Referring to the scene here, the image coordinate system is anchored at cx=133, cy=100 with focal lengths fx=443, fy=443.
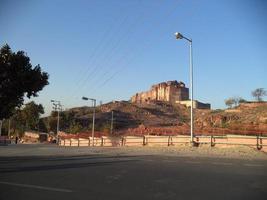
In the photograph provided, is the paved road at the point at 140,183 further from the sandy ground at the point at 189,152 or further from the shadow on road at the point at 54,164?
the sandy ground at the point at 189,152

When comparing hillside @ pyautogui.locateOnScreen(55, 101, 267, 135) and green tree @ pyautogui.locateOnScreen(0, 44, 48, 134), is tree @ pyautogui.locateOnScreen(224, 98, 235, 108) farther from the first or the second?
green tree @ pyautogui.locateOnScreen(0, 44, 48, 134)

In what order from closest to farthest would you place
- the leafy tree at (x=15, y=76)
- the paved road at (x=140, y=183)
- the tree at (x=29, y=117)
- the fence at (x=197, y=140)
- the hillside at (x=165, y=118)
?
the paved road at (x=140, y=183)
the leafy tree at (x=15, y=76)
the fence at (x=197, y=140)
the hillside at (x=165, y=118)
the tree at (x=29, y=117)

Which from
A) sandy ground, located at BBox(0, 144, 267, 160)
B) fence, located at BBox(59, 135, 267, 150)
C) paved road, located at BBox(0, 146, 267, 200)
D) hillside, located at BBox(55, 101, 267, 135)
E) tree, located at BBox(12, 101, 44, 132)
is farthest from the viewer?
tree, located at BBox(12, 101, 44, 132)

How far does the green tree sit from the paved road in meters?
12.0

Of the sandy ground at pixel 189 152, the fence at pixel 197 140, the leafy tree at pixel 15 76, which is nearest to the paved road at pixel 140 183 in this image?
the sandy ground at pixel 189 152

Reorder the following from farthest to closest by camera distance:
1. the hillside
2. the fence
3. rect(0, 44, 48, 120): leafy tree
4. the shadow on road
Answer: the hillside → the fence → rect(0, 44, 48, 120): leafy tree → the shadow on road

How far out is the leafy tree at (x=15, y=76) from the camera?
2739 cm

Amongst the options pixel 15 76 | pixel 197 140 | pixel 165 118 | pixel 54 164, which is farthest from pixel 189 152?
pixel 165 118

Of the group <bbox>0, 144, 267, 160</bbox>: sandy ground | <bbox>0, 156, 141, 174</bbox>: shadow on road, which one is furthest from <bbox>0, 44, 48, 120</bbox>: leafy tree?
<bbox>0, 156, 141, 174</bbox>: shadow on road

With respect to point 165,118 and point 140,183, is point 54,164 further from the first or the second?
point 165,118

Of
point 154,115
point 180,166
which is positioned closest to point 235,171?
point 180,166

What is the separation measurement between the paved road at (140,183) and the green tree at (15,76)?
1202cm

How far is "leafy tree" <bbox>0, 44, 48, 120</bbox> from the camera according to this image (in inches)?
1078

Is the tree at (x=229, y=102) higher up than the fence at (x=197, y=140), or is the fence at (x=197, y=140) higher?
the tree at (x=229, y=102)
